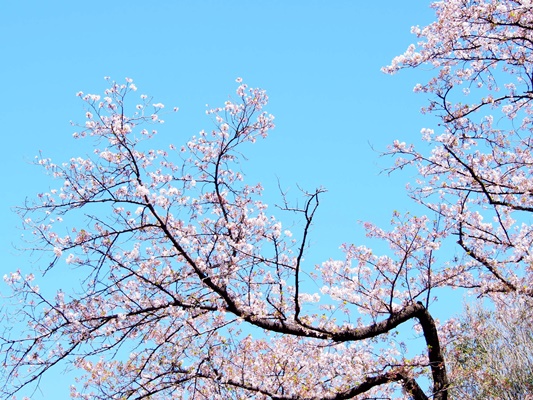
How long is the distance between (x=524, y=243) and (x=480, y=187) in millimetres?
1129

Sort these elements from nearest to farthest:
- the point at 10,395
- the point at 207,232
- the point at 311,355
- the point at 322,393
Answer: the point at 10,395, the point at 207,232, the point at 322,393, the point at 311,355

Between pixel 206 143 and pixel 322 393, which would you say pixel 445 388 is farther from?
pixel 206 143

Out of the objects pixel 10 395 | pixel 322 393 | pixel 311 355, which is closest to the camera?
pixel 10 395

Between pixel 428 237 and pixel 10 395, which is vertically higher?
pixel 428 237

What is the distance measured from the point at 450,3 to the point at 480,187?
107 inches

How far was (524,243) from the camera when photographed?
835 cm

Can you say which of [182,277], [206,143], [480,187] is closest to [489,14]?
[480,187]

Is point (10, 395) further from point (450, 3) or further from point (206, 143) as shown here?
point (450, 3)

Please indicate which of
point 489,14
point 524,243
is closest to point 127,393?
point 524,243

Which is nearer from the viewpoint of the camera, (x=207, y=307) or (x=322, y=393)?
(x=207, y=307)

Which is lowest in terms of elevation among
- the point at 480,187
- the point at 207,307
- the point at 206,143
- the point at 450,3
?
the point at 207,307

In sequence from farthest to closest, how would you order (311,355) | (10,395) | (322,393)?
(311,355)
(322,393)
(10,395)

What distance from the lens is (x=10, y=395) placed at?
22.1ft

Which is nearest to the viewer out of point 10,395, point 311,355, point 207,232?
point 10,395
